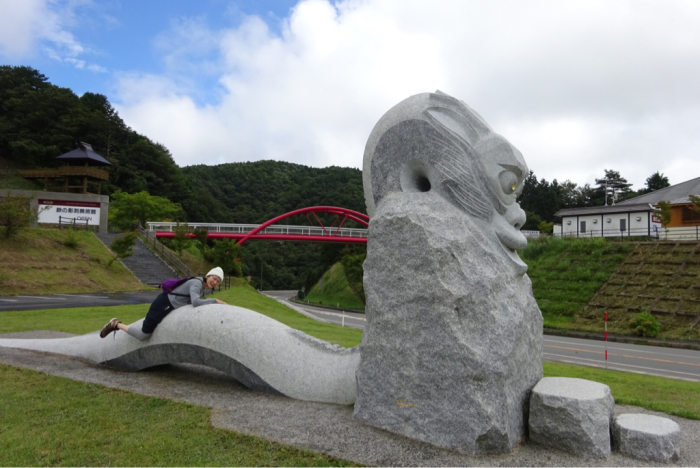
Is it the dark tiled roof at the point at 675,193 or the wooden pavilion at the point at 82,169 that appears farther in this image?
the wooden pavilion at the point at 82,169

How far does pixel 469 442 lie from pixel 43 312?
13.7 m

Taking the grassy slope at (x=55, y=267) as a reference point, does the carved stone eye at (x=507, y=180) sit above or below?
above

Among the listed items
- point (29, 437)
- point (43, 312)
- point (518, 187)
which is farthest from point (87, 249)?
point (518, 187)

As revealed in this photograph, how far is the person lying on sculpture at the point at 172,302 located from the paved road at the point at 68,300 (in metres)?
10.1

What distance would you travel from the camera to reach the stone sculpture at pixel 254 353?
17.5 ft

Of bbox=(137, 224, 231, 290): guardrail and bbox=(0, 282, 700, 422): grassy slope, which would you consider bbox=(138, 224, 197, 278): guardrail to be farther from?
bbox=(0, 282, 700, 422): grassy slope

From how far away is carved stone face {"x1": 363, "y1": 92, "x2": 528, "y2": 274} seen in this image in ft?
16.0

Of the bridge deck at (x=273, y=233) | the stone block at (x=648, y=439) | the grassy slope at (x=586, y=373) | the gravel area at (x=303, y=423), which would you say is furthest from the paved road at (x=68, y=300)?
the stone block at (x=648, y=439)

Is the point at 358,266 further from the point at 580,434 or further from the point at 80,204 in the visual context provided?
the point at 580,434

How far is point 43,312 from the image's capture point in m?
13.6

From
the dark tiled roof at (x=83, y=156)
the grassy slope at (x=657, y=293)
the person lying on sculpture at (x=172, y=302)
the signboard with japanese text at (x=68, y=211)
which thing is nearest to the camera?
the person lying on sculpture at (x=172, y=302)

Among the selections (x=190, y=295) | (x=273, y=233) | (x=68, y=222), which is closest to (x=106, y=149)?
(x=68, y=222)

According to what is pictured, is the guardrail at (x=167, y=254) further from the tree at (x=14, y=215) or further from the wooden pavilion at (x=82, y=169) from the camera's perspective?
the tree at (x=14, y=215)

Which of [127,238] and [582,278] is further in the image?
[127,238]
